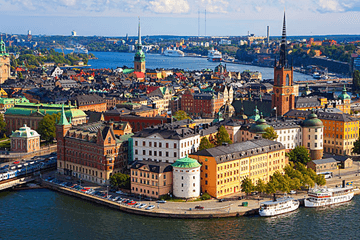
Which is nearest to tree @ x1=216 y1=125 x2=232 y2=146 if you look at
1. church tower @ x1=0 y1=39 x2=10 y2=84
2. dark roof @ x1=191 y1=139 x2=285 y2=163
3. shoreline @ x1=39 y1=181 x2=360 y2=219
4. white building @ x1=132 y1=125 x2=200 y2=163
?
white building @ x1=132 y1=125 x2=200 y2=163

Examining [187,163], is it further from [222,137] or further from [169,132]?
[222,137]

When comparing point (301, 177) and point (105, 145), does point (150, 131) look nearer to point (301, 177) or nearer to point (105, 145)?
point (105, 145)

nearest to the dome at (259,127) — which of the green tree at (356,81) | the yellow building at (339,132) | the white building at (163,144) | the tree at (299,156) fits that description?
the tree at (299,156)

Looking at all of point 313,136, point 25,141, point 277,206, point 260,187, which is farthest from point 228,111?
point 277,206

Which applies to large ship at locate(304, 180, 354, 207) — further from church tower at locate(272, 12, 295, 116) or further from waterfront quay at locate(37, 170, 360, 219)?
church tower at locate(272, 12, 295, 116)

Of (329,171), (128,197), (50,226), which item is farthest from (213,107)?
(50,226)

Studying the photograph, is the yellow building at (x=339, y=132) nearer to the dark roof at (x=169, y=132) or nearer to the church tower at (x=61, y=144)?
the dark roof at (x=169, y=132)

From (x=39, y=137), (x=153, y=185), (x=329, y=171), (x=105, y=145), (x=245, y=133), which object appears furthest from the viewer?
(x=39, y=137)

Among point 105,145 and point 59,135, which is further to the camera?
point 59,135

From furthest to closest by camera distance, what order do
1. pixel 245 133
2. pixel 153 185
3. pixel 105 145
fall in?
1. pixel 245 133
2. pixel 105 145
3. pixel 153 185
